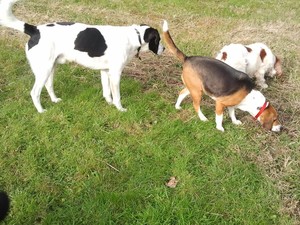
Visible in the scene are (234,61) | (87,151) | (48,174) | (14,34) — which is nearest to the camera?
(48,174)

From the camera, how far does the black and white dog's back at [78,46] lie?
496 cm

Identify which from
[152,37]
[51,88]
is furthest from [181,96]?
[51,88]

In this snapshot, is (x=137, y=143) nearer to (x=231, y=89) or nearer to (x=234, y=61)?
(x=231, y=89)

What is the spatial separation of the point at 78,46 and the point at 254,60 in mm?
3178

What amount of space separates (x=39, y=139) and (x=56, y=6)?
19.6ft

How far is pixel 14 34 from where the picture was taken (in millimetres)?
8000

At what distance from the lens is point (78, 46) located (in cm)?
513

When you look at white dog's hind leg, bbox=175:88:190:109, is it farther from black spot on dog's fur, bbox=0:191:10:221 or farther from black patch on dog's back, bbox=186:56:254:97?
black spot on dog's fur, bbox=0:191:10:221

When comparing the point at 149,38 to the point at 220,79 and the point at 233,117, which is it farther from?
the point at 233,117

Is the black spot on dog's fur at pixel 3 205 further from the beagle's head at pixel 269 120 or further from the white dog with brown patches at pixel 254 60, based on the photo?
the white dog with brown patches at pixel 254 60

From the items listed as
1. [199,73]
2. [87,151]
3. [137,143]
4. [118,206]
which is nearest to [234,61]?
[199,73]

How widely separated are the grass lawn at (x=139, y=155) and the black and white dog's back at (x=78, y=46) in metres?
0.47

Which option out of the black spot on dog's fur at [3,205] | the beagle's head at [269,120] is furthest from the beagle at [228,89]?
the black spot on dog's fur at [3,205]

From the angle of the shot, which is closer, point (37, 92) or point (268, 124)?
point (268, 124)
